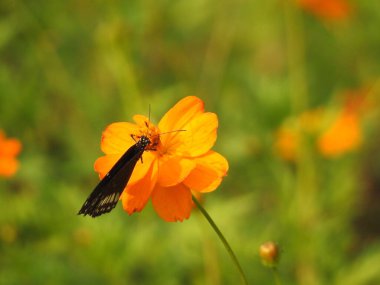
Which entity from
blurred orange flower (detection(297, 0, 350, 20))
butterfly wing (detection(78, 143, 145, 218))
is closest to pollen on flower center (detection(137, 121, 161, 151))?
butterfly wing (detection(78, 143, 145, 218))

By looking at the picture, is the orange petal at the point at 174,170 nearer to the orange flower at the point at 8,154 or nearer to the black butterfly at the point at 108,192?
the black butterfly at the point at 108,192

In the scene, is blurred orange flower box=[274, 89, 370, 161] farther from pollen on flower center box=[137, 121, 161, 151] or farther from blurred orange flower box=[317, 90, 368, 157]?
pollen on flower center box=[137, 121, 161, 151]

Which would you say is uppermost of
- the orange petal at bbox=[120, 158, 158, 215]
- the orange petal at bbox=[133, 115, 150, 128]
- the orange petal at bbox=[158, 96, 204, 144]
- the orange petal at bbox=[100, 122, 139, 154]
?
the orange petal at bbox=[133, 115, 150, 128]

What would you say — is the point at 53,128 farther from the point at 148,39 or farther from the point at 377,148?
the point at 377,148

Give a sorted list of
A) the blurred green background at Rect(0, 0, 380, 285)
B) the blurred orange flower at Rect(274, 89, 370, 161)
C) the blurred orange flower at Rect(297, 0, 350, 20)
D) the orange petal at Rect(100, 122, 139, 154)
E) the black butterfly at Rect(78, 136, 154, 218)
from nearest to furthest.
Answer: the black butterfly at Rect(78, 136, 154, 218) → the orange petal at Rect(100, 122, 139, 154) → the blurred green background at Rect(0, 0, 380, 285) → the blurred orange flower at Rect(274, 89, 370, 161) → the blurred orange flower at Rect(297, 0, 350, 20)

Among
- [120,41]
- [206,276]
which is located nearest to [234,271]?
[206,276]

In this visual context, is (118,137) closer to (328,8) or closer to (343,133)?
(343,133)

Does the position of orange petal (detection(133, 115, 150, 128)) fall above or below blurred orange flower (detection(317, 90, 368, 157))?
below
